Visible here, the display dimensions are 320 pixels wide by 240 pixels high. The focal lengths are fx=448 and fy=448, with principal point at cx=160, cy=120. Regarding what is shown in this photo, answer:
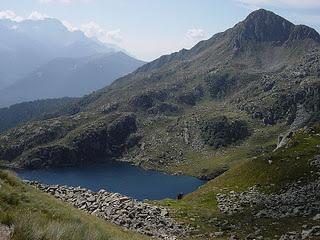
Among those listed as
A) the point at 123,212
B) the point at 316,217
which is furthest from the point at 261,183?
the point at 123,212

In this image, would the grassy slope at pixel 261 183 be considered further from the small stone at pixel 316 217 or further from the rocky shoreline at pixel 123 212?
the rocky shoreline at pixel 123 212

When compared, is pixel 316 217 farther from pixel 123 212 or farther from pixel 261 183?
pixel 261 183

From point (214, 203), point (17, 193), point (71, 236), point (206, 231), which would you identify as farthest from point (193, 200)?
point (71, 236)

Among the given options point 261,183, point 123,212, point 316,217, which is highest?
point 123,212

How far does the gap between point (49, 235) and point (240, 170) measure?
64.6 metres

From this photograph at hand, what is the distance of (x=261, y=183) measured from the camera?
61562 millimetres

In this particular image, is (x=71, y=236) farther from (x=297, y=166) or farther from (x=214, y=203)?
(x=297, y=166)

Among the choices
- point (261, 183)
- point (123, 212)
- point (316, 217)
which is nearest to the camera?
point (123, 212)

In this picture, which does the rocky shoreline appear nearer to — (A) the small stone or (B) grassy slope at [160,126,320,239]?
(B) grassy slope at [160,126,320,239]

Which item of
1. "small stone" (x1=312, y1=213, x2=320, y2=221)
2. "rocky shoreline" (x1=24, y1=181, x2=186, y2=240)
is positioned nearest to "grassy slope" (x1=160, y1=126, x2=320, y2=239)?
"small stone" (x1=312, y1=213, x2=320, y2=221)

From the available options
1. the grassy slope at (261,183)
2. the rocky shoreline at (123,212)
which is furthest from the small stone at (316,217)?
the rocky shoreline at (123,212)

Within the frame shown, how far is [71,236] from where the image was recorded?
13320 millimetres

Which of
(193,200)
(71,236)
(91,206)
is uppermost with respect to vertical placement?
(71,236)

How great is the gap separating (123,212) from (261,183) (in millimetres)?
29484
